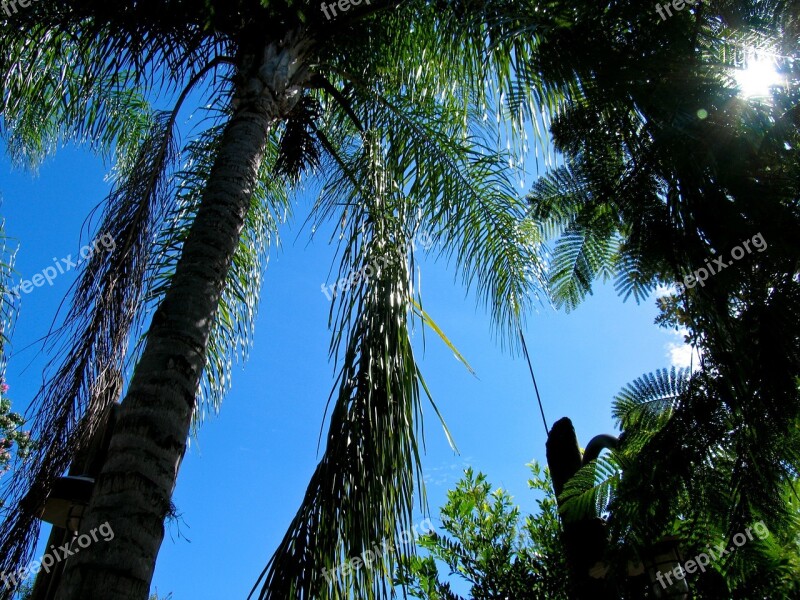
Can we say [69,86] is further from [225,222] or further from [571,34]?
[571,34]

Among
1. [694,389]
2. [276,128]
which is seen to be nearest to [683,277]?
[694,389]

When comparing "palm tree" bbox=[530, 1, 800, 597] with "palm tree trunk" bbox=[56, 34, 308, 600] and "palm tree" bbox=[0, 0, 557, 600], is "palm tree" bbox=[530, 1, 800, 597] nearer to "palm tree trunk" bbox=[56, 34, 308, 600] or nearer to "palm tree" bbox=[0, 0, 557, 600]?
"palm tree" bbox=[0, 0, 557, 600]

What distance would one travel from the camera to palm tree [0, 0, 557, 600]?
7.44 ft

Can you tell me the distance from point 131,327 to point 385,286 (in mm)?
1634

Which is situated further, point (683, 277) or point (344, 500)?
point (344, 500)

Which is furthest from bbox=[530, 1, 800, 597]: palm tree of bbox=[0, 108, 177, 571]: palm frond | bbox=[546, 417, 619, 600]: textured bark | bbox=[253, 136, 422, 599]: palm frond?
bbox=[0, 108, 177, 571]: palm frond

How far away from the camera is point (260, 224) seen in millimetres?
5453

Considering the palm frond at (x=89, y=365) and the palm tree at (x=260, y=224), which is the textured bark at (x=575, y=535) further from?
the palm frond at (x=89, y=365)

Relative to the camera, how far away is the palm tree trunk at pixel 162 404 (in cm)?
183

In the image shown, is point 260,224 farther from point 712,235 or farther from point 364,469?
point 712,235

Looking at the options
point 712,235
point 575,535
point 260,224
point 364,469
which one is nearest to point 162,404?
point 364,469

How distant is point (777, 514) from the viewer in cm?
163

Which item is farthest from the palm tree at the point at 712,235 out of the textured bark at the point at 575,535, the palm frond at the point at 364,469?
the palm frond at the point at 364,469

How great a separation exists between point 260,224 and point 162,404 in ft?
11.2
